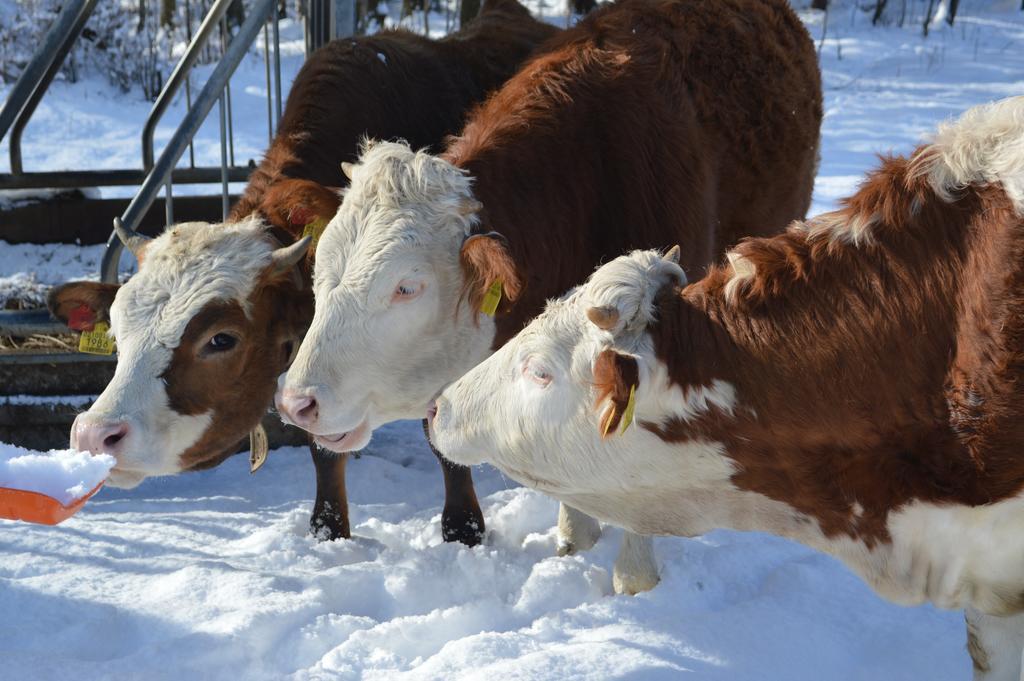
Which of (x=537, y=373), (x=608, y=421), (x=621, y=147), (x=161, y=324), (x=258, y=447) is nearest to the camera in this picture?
(x=608, y=421)

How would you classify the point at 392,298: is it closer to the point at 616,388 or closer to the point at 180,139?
the point at 616,388

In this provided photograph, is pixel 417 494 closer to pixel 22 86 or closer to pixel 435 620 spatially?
pixel 435 620

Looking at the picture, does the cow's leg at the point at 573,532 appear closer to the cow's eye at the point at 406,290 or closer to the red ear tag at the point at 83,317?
the cow's eye at the point at 406,290

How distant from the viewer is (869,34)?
57.2 feet

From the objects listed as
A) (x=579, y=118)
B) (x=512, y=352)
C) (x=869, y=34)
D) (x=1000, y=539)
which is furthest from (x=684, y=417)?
(x=869, y=34)

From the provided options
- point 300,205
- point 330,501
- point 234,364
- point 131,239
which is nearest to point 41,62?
point 131,239

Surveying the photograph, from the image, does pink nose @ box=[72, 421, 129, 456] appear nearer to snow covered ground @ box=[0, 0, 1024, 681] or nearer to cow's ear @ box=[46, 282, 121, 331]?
snow covered ground @ box=[0, 0, 1024, 681]

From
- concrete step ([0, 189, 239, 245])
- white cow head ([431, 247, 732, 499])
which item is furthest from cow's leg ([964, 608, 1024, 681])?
concrete step ([0, 189, 239, 245])

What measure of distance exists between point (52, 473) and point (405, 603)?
139 cm

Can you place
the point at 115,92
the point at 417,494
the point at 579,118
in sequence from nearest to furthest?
the point at 579,118, the point at 417,494, the point at 115,92

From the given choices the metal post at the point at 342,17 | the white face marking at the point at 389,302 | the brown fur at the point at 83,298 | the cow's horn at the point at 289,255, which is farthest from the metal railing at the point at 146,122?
the white face marking at the point at 389,302

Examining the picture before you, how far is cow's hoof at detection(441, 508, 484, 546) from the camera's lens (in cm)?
493

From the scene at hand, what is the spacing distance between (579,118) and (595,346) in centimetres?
163

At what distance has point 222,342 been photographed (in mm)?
4324
